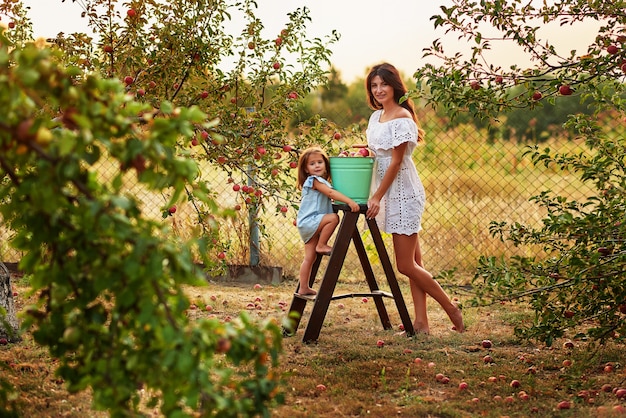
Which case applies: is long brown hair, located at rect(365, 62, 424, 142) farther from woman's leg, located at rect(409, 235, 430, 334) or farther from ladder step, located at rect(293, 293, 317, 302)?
ladder step, located at rect(293, 293, 317, 302)

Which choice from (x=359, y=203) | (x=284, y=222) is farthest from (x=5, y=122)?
(x=284, y=222)

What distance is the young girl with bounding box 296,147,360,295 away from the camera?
4.59m

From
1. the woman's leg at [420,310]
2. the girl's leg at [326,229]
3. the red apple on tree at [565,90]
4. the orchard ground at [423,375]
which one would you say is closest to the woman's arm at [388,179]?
the girl's leg at [326,229]

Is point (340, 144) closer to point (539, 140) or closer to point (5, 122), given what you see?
point (5, 122)

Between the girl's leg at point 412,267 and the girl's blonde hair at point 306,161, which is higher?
the girl's blonde hair at point 306,161

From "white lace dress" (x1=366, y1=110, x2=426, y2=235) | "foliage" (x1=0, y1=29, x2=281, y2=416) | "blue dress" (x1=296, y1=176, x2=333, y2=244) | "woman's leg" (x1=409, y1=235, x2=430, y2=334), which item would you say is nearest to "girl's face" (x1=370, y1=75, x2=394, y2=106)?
"white lace dress" (x1=366, y1=110, x2=426, y2=235)

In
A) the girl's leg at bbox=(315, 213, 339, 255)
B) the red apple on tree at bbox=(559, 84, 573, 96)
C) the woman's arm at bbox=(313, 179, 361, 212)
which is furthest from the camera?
the girl's leg at bbox=(315, 213, 339, 255)

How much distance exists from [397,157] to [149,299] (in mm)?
2841

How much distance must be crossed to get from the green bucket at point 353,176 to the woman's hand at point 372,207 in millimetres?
44

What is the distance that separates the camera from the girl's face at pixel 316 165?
15.3 feet

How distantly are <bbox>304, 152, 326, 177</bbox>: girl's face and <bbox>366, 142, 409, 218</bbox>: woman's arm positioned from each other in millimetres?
331

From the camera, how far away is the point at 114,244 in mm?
1902

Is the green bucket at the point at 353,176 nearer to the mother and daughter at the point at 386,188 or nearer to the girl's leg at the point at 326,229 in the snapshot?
the mother and daughter at the point at 386,188

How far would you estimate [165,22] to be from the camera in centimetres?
492
